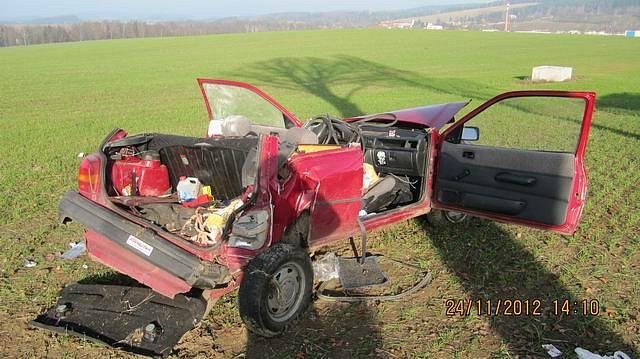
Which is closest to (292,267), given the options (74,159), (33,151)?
(74,159)

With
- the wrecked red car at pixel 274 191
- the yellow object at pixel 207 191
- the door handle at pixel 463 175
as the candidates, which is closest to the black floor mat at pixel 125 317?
the wrecked red car at pixel 274 191

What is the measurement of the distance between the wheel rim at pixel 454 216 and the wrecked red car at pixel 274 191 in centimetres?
49

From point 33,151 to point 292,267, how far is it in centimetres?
843

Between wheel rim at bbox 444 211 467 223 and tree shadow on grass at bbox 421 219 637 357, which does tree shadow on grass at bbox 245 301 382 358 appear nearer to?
tree shadow on grass at bbox 421 219 637 357

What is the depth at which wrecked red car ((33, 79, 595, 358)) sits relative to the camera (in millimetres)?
3500

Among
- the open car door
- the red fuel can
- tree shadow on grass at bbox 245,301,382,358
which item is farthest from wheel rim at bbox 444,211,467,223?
the red fuel can

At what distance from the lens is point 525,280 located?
4.51 meters

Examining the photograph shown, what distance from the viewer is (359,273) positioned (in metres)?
4.60

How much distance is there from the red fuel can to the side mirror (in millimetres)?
2664

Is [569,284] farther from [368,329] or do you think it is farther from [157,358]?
[157,358]

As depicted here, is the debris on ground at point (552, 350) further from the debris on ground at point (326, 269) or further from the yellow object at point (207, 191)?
the yellow object at point (207, 191)

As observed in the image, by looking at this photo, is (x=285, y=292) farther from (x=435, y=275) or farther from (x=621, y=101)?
(x=621, y=101)
